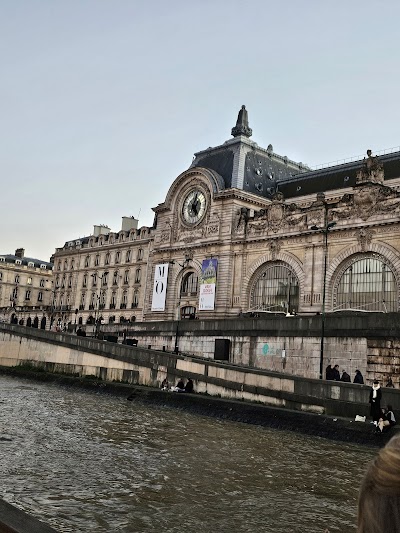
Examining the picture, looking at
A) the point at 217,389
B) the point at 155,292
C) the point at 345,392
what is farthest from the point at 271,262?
the point at 345,392

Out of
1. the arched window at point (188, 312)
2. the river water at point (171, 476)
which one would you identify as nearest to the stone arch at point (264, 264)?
the arched window at point (188, 312)

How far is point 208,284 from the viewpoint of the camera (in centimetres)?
5831

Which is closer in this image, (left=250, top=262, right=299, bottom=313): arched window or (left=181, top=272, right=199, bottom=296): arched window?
(left=250, top=262, right=299, bottom=313): arched window

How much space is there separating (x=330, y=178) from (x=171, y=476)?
50.2 metres

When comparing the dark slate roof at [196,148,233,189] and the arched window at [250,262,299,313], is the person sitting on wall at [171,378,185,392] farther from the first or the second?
the dark slate roof at [196,148,233,189]

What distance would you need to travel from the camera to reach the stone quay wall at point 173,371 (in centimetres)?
2234

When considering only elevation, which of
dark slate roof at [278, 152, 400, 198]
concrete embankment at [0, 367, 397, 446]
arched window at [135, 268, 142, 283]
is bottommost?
concrete embankment at [0, 367, 397, 446]

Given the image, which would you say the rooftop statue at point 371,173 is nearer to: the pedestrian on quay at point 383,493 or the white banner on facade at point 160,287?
the white banner on facade at point 160,287

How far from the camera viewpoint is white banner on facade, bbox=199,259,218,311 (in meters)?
57.5

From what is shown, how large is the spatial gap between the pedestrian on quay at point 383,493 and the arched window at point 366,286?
43.5 m

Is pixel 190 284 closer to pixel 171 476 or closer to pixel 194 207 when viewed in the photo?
pixel 194 207

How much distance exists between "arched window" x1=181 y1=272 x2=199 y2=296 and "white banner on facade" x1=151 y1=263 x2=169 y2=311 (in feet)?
6.50

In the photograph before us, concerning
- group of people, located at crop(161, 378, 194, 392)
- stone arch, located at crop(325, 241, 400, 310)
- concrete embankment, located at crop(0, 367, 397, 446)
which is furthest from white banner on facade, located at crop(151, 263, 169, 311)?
group of people, located at crop(161, 378, 194, 392)

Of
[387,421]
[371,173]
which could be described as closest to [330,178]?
[371,173]
